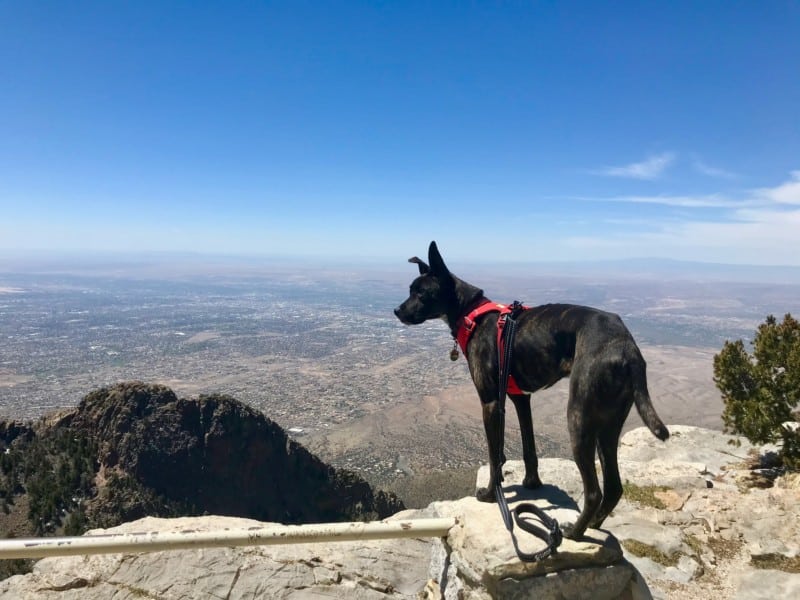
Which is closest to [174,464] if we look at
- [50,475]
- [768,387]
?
[50,475]

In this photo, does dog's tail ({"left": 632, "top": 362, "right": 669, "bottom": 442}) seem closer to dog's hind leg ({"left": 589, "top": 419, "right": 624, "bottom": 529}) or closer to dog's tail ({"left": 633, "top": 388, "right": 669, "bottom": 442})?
dog's tail ({"left": 633, "top": 388, "right": 669, "bottom": 442})

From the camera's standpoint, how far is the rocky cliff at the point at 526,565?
365 cm

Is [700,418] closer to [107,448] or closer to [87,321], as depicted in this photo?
[107,448]

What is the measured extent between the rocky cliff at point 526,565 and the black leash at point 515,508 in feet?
0.33

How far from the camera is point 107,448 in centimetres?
2303

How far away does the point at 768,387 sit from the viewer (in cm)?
1011

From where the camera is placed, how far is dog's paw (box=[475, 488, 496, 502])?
4.35 meters

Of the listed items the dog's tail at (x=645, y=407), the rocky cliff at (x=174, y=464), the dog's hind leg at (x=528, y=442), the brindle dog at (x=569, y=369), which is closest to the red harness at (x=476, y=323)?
the brindle dog at (x=569, y=369)

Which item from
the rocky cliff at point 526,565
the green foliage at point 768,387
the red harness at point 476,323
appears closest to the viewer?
the rocky cliff at point 526,565

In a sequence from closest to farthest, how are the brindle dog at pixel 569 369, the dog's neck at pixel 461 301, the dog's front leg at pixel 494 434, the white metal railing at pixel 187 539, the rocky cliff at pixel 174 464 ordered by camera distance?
the white metal railing at pixel 187 539 → the brindle dog at pixel 569 369 → the dog's front leg at pixel 494 434 → the dog's neck at pixel 461 301 → the rocky cliff at pixel 174 464

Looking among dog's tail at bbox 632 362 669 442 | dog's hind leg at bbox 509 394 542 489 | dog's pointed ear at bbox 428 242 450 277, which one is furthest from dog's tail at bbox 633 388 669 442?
dog's pointed ear at bbox 428 242 450 277

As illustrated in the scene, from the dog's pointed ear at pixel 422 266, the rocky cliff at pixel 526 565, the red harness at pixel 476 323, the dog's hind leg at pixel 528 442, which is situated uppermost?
the dog's pointed ear at pixel 422 266

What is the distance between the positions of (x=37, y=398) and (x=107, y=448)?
2128 inches

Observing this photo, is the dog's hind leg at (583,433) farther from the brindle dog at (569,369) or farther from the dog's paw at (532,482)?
the dog's paw at (532,482)
